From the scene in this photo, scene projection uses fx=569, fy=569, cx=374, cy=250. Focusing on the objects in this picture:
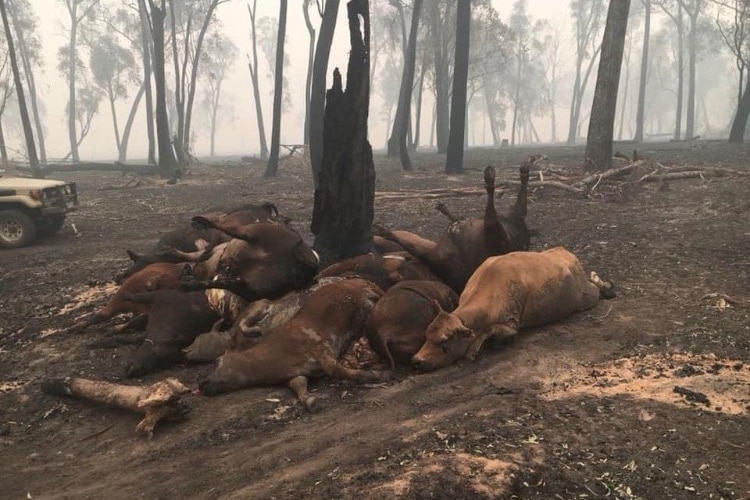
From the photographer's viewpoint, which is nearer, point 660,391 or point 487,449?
point 487,449

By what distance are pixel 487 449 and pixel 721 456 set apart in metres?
1.34

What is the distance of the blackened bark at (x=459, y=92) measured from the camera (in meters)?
19.4

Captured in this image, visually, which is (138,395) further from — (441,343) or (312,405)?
(441,343)

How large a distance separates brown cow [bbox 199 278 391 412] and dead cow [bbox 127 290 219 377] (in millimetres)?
728

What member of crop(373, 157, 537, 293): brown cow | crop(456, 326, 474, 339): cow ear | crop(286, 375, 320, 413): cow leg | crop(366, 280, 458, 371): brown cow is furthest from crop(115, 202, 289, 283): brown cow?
crop(456, 326, 474, 339): cow ear

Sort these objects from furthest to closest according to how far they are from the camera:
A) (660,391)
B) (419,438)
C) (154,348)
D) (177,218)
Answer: (177,218), (154,348), (660,391), (419,438)

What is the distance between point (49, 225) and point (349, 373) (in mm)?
10474

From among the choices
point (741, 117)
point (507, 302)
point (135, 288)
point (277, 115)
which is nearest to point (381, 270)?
point (507, 302)

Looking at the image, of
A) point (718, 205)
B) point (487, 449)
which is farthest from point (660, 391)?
point (718, 205)

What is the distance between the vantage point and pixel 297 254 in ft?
18.6

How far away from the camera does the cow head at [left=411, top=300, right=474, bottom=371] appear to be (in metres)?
4.82

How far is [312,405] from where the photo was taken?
14.1 feet

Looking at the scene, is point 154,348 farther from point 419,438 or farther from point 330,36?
point 330,36

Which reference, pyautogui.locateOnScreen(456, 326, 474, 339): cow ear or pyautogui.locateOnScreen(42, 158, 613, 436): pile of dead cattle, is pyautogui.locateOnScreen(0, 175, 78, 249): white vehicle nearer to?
pyautogui.locateOnScreen(42, 158, 613, 436): pile of dead cattle
